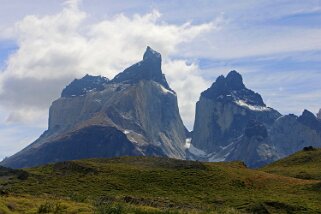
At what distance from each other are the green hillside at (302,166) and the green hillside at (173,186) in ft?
51.6

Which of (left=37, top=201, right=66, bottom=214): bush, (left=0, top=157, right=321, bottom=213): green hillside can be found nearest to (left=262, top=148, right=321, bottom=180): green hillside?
(left=0, top=157, right=321, bottom=213): green hillside

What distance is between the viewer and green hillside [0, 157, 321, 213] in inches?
3590

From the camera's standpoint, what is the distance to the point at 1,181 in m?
114

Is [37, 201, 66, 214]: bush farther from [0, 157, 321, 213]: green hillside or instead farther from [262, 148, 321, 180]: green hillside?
[262, 148, 321, 180]: green hillside

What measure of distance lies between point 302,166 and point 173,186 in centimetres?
6004

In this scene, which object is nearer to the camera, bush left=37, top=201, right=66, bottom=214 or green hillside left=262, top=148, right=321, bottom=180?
bush left=37, top=201, right=66, bottom=214

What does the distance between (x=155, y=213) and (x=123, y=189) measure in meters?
52.6

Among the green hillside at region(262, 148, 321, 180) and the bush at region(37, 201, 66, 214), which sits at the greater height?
the green hillside at region(262, 148, 321, 180)

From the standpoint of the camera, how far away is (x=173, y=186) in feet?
371

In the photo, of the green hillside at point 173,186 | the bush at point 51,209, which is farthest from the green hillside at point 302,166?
the bush at point 51,209

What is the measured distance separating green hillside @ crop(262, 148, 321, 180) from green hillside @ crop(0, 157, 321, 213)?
51.6ft

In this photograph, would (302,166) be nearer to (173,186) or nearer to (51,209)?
(173,186)

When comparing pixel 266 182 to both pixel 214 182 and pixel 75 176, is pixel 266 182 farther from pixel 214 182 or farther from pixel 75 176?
pixel 75 176

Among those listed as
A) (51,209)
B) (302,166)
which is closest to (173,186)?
(51,209)
